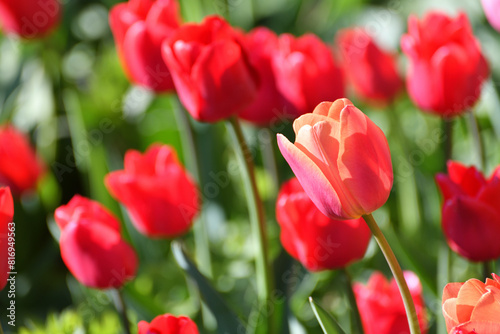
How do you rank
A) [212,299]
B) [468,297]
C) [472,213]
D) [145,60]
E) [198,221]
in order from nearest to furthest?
1. [468,297]
2. [472,213]
3. [212,299]
4. [145,60]
5. [198,221]

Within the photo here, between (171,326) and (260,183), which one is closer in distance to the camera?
(171,326)

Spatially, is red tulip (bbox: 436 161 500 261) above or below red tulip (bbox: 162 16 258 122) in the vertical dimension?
below

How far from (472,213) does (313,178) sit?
0.52ft

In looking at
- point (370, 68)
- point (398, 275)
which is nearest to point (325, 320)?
point (398, 275)

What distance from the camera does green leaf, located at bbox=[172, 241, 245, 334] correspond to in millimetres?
572

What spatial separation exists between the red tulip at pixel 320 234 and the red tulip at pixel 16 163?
0.52 meters

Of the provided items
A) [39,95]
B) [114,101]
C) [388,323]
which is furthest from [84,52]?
[388,323]

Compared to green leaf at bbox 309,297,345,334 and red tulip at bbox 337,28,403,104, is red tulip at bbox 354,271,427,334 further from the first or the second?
red tulip at bbox 337,28,403,104

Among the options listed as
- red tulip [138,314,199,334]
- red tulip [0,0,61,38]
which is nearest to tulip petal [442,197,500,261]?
red tulip [138,314,199,334]

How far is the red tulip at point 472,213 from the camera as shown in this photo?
483 mm

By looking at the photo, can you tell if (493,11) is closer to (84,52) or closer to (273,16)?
(273,16)

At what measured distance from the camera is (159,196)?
2.14 feet

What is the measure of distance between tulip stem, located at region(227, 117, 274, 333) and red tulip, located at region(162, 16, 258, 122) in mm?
25

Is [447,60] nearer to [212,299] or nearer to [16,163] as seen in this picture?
[212,299]
